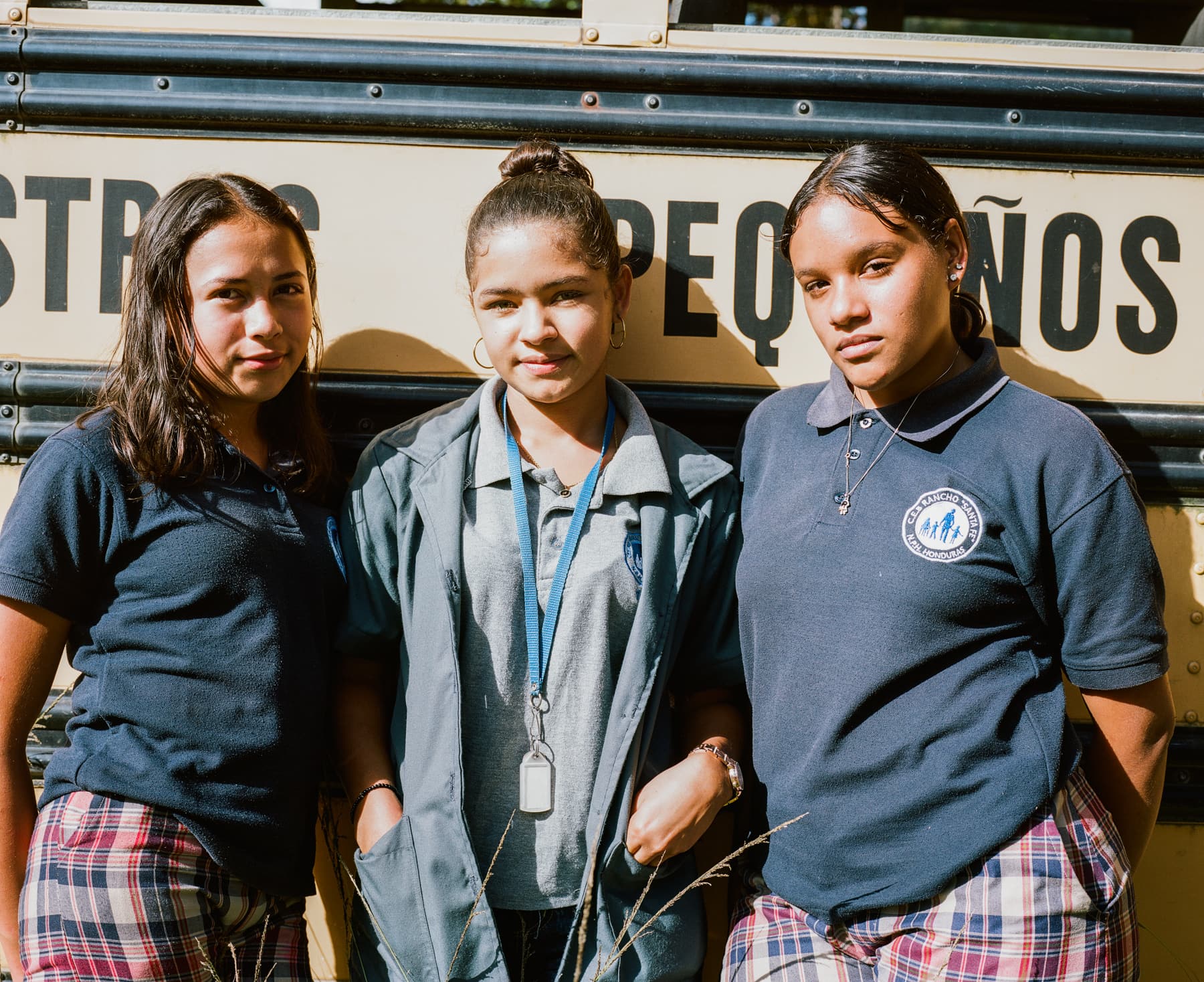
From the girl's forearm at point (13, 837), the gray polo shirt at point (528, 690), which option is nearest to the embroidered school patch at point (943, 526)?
the gray polo shirt at point (528, 690)

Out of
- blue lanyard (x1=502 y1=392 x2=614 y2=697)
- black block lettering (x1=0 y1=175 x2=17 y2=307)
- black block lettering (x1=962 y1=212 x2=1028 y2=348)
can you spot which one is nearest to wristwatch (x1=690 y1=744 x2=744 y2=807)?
blue lanyard (x1=502 y1=392 x2=614 y2=697)

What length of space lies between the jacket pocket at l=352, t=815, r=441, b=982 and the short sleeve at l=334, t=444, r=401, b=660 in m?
0.25

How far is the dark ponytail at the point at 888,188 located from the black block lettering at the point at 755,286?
0.89 feet

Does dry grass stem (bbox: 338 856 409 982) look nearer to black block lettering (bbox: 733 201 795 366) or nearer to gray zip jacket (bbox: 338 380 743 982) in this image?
gray zip jacket (bbox: 338 380 743 982)

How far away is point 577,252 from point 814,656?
619 millimetres

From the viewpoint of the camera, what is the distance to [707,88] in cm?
155

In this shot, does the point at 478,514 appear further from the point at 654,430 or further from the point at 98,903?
the point at 98,903

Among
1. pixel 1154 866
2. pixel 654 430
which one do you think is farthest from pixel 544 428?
pixel 1154 866

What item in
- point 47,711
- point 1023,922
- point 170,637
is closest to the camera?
point 1023,922

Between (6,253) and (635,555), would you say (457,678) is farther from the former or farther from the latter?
(6,253)

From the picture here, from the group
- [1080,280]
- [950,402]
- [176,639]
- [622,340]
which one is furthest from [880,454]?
[176,639]

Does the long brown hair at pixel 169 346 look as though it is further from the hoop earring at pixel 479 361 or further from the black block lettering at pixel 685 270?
the black block lettering at pixel 685 270

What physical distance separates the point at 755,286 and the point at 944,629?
2.14 ft

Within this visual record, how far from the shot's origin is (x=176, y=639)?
127 cm
